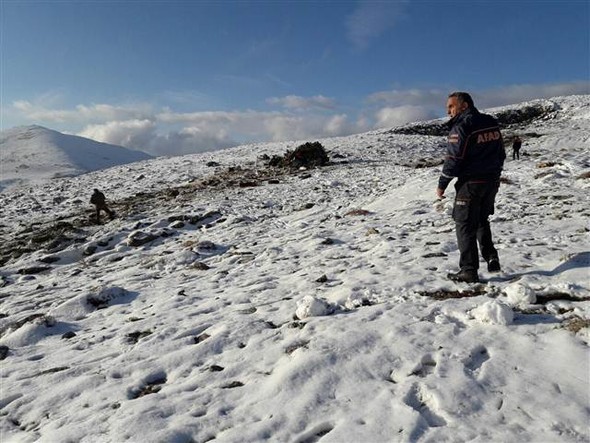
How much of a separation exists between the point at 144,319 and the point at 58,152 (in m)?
135

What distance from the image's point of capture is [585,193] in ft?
41.3

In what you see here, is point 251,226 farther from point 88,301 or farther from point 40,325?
point 40,325

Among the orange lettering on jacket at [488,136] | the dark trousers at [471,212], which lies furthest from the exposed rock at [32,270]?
the orange lettering on jacket at [488,136]

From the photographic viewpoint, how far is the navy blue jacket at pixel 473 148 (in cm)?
657

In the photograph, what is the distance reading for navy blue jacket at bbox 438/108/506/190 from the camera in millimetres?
6570

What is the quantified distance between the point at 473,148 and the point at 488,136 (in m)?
0.29

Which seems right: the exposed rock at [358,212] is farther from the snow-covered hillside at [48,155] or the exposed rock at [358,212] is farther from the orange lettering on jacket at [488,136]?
the snow-covered hillside at [48,155]

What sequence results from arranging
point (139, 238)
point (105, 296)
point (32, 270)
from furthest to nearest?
point (139, 238), point (32, 270), point (105, 296)

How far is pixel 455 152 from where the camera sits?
21.8 ft

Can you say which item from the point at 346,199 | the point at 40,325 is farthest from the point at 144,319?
the point at 346,199

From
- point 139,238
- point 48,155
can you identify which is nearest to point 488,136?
point 139,238

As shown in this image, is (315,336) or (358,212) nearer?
(315,336)

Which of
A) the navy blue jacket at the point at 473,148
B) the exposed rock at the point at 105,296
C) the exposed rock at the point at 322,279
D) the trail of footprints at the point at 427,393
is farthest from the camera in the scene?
the exposed rock at the point at 105,296

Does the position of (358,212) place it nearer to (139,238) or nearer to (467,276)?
(139,238)
